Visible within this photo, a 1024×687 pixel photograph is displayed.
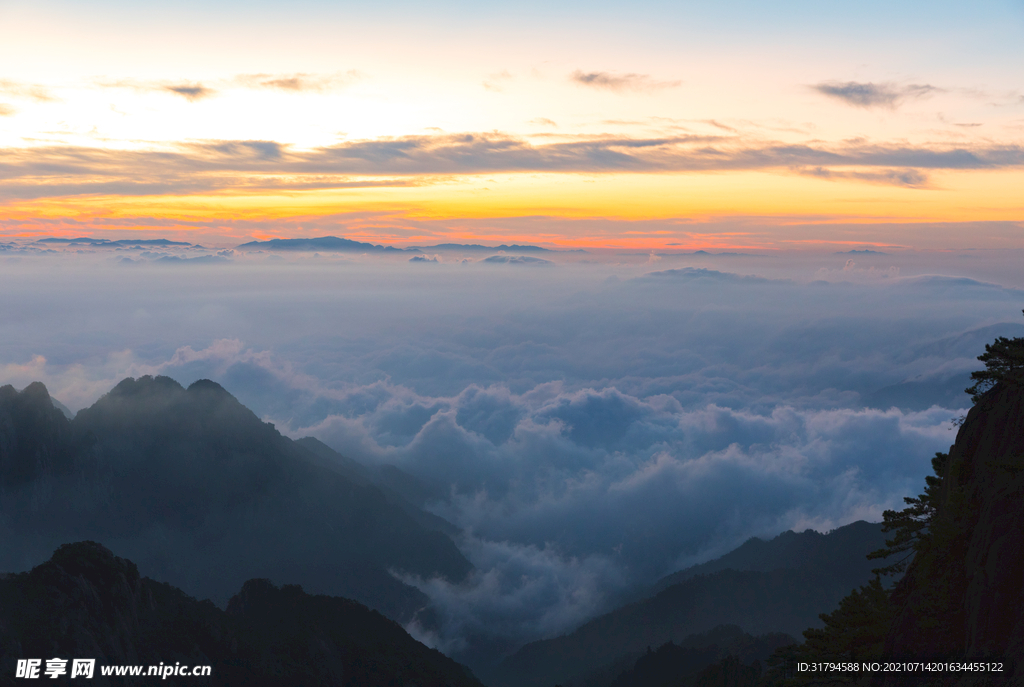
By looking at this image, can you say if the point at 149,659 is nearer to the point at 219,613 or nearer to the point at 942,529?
the point at 219,613

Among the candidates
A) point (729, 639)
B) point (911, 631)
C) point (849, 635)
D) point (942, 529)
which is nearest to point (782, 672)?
point (849, 635)

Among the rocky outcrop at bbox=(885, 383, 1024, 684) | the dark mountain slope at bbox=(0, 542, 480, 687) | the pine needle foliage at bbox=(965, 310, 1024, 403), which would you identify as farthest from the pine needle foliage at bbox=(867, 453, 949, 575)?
the dark mountain slope at bbox=(0, 542, 480, 687)

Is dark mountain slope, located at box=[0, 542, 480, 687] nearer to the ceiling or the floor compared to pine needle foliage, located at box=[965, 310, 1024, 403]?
nearer to the floor

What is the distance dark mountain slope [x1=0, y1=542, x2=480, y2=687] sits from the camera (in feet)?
293

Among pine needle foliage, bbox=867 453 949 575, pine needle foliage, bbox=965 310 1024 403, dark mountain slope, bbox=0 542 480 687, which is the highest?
pine needle foliage, bbox=965 310 1024 403

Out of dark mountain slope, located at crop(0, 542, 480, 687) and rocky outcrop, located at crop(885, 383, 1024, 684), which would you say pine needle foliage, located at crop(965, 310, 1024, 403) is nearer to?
rocky outcrop, located at crop(885, 383, 1024, 684)

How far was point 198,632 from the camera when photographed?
10756 cm

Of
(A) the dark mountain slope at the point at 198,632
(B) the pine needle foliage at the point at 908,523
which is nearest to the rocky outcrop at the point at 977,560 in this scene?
(B) the pine needle foliage at the point at 908,523

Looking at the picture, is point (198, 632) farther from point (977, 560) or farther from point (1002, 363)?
point (1002, 363)

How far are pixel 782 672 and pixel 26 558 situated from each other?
240154mm

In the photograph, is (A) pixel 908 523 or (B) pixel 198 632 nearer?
(A) pixel 908 523

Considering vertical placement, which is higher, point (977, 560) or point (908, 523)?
point (977, 560)

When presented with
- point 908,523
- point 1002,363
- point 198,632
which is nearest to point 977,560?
point 908,523

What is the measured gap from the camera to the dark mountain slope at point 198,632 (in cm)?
8919
